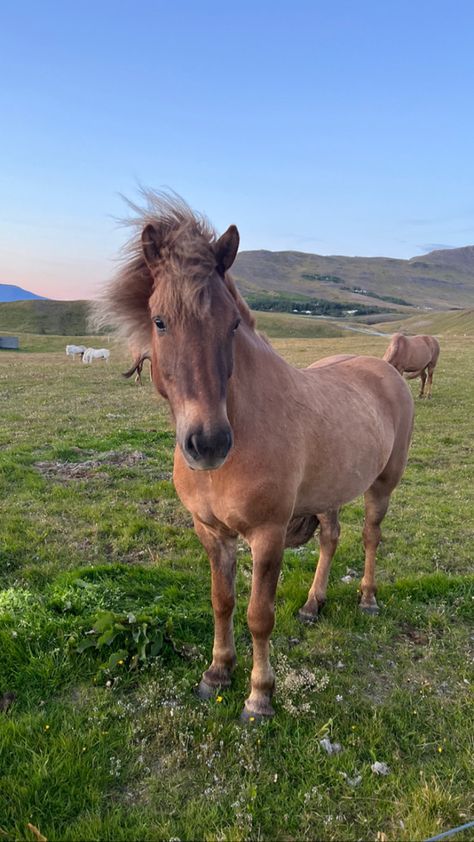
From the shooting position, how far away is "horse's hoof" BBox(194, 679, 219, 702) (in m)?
3.68

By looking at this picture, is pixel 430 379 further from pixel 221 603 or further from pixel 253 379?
pixel 253 379

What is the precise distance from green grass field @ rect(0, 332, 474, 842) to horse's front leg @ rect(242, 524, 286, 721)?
0.14 meters

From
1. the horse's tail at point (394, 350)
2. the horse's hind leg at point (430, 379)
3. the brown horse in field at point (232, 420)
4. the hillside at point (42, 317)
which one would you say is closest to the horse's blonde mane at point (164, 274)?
the brown horse in field at point (232, 420)

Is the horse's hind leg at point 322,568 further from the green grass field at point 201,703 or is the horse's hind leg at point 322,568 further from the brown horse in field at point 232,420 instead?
the green grass field at point 201,703

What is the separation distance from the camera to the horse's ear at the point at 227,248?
2.62 m

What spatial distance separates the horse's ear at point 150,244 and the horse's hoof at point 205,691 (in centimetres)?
318

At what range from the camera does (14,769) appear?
2910mm

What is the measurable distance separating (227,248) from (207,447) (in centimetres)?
116

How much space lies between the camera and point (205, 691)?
3.71 metres

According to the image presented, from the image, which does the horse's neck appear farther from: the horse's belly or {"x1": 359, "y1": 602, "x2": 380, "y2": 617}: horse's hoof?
{"x1": 359, "y1": 602, "x2": 380, "y2": 617}: horse's hoof

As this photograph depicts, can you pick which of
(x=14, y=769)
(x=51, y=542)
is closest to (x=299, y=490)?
(x=14, y=769)

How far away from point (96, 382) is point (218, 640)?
2033 centimetres

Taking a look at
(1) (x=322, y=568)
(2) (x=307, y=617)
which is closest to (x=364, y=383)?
(1) (x=322, y=568)

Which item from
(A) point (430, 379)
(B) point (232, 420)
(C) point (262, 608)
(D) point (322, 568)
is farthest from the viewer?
(A) point (430, 379)
